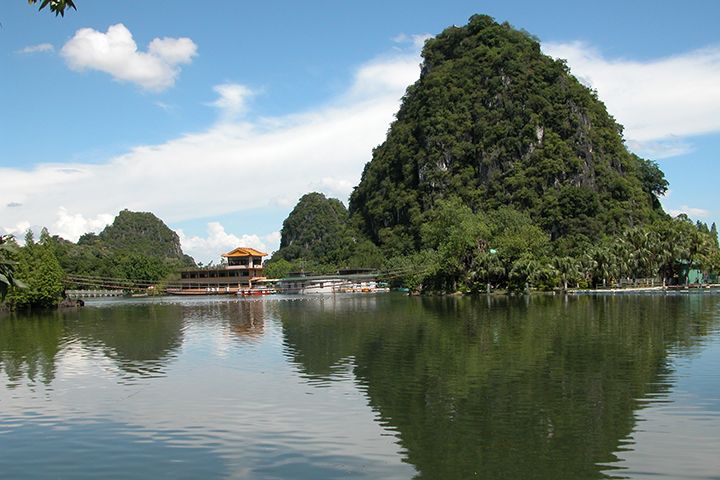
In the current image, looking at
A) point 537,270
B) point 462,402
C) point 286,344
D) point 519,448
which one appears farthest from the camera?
point 537,270

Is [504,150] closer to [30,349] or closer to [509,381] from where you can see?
[30,349]

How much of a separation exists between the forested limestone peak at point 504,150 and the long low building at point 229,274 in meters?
32.5

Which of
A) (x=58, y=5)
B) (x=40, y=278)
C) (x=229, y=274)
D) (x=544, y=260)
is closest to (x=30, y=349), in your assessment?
(x=58, y=5)

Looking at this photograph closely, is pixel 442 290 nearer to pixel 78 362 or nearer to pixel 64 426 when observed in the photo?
pixel 78 362

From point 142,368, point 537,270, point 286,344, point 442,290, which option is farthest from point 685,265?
point 142,368

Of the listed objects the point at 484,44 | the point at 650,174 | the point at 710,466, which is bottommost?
the point at 710,466

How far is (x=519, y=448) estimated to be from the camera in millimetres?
12828

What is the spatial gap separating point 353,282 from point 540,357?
13082 centimetres

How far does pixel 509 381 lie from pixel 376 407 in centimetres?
463

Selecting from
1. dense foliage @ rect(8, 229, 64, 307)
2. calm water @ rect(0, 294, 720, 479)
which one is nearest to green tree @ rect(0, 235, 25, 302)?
calm water @ rect(0, 294, 720, 479)

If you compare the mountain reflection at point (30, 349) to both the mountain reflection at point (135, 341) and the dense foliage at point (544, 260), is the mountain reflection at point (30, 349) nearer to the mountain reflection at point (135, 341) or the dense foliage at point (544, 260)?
the mountain reflection at point (135, 341)

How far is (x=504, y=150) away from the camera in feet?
543

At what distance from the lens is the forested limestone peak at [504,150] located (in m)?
146

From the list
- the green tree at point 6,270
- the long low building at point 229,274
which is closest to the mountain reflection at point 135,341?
the green tree at point 6,270
